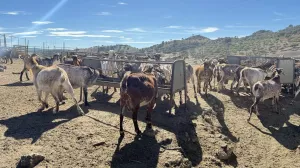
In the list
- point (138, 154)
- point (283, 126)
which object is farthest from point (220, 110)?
point (138, 154)

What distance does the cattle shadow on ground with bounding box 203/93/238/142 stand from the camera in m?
9.83

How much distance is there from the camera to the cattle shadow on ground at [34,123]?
7.24 m

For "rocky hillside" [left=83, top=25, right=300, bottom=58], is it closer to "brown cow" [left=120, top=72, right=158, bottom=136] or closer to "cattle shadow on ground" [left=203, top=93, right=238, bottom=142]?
"cattle shadow on ground" [left=203, top=93, right=238, bottom=142]

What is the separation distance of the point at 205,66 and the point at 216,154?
21.4ft

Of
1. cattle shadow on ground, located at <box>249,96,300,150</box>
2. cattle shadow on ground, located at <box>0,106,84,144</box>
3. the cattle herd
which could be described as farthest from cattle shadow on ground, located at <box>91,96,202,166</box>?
cattle shadow on ground, located at <box>249,96,300,150</box>

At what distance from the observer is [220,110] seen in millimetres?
11484

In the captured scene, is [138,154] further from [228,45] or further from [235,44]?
[228,45]

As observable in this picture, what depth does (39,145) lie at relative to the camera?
6.67m

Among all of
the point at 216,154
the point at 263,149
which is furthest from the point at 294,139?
the point at 216,154

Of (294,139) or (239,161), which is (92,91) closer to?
(239,161)

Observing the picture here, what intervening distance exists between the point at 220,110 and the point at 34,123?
23.7ft

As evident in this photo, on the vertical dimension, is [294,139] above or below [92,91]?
below

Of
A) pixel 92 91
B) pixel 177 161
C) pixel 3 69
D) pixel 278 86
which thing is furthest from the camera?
pixel 3 69

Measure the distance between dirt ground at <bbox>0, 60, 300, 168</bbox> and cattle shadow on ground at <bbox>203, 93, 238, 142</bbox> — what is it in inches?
1.4
